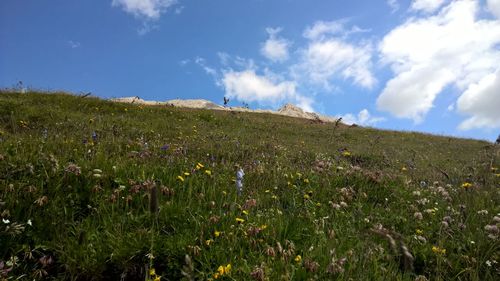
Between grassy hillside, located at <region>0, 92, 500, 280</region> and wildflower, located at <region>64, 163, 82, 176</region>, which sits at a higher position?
wildflower, located at <region>64, 163, 82, 176</region>

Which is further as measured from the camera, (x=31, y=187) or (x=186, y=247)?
(x=31, y=187)

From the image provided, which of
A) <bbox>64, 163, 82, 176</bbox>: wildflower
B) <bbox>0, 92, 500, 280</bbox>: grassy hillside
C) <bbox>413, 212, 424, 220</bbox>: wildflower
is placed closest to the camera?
<bbox>0, 92, 500, 280</bbox>: grassy hillside

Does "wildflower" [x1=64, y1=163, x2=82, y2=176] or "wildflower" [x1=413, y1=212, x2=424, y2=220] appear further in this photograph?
"wildflower" [x1=413, y1=212, x2=424, y2=220]

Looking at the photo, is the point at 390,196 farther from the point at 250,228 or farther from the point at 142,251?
the point at 142,251

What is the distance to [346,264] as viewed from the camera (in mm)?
3832

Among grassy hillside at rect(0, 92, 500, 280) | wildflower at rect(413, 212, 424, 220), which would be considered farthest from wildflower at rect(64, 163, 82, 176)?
wildflower at rect(413, 212, 424, 220)

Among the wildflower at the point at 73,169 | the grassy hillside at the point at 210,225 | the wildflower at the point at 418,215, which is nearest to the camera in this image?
the grassy hillside at the point at 210,225

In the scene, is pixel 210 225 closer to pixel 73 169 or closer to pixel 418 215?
pixel 73 169

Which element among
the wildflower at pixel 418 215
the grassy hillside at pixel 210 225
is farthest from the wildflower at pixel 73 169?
the wildflower at pixel 418 215

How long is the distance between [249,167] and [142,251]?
3.47 metres

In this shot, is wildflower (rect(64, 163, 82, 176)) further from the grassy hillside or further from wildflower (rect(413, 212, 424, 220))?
wildflower (rect(413, 212, 424, 220))

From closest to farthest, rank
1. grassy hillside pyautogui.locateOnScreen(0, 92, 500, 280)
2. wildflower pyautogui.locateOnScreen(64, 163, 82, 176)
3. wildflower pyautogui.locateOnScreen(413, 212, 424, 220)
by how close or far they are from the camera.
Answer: grassy hillside pyautogui.locateOnScreen(0, 92, 500, 280)
wildflower pyautogui.locateOnScreen(64, 163, 82, 176)
wildflower pyautogui.locateOnScreen(413, 212, 424, 220)

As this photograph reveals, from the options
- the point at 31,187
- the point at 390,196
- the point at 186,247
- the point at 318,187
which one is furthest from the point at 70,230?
the point at 390,196

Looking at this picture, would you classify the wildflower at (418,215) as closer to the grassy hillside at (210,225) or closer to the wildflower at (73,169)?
the grassy hillside at (210,225)
